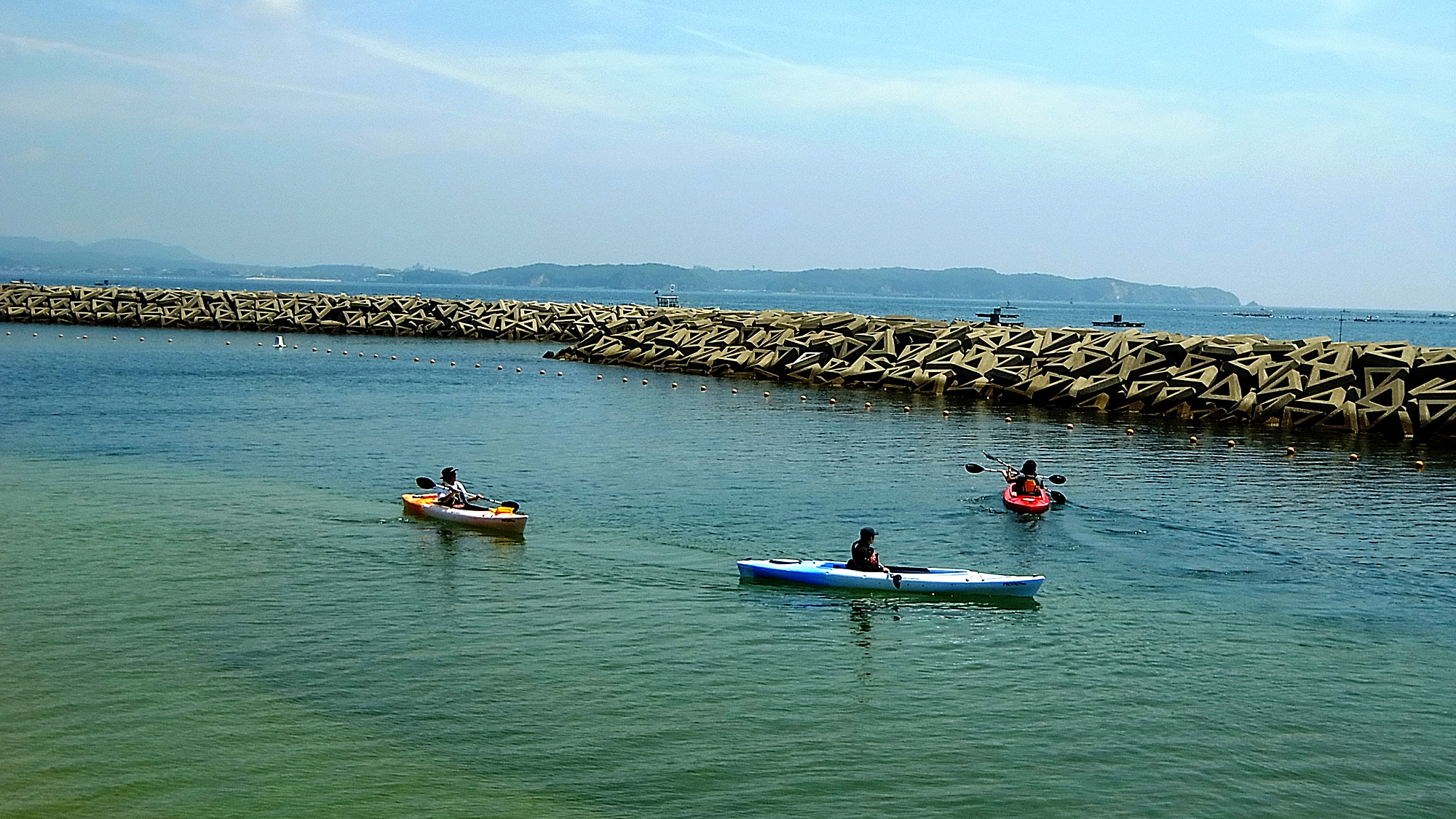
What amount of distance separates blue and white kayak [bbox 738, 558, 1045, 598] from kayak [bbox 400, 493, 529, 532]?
20.0 feet

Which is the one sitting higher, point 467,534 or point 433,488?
point 433,488

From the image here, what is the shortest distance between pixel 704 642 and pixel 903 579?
4487mm

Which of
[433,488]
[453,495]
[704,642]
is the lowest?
[704,642]

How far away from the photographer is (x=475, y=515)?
26703 mm

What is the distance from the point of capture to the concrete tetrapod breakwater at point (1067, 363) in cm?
4631

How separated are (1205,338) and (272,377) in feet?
144

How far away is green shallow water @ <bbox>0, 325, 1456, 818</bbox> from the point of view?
46.1 feet

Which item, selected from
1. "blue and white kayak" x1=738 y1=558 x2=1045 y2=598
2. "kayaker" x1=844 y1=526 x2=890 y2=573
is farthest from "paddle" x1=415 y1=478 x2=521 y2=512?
"kayaker" x1=844 y1=526 x2=890 y2=573

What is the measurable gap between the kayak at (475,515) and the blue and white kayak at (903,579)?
6.08 meters

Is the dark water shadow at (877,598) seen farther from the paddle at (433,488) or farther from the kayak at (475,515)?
the paddle at (433,488)

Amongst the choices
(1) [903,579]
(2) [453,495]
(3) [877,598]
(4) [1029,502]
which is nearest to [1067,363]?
(4) [1029,502]

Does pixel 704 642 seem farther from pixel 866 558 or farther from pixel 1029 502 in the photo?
pixel 1029 502

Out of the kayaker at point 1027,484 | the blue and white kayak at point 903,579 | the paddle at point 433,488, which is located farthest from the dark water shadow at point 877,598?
the kayaker at point 1027,484

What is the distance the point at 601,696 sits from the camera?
16.5m
